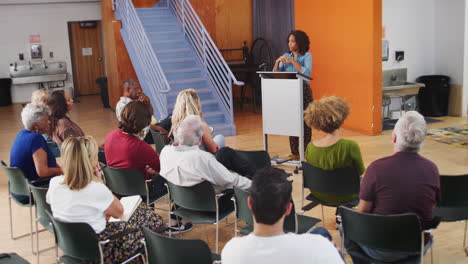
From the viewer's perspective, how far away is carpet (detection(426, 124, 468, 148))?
25.8ft

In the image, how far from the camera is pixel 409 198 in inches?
129

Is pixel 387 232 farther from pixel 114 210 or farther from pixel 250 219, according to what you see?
pixel 114 210

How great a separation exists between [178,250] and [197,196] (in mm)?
1191

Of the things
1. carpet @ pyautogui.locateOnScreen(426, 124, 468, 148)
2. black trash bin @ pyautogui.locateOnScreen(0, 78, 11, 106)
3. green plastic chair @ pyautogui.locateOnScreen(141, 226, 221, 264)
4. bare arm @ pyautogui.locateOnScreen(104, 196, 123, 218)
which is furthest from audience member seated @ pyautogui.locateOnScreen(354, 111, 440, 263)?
black trash bin @ pyautogui.locateOnScreen(0, 78, 11, 106)

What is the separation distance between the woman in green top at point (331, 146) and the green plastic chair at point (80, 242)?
1.74 metres

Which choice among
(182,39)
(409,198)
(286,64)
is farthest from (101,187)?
(182,39)

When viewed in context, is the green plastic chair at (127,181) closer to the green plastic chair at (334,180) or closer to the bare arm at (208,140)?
the bare arm at (208,140)

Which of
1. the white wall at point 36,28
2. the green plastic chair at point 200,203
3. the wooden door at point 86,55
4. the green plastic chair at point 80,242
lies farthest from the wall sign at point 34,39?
the green plastic chair at point 80,242

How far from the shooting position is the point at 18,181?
4695 mm

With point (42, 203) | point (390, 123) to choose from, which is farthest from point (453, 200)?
point (390, 123)

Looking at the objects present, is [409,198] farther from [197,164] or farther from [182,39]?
[182,39]

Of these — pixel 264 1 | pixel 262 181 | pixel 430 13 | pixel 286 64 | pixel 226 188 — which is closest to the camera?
pixel 262 181

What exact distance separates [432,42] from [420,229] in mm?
7517

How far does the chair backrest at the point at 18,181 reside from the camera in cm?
461
